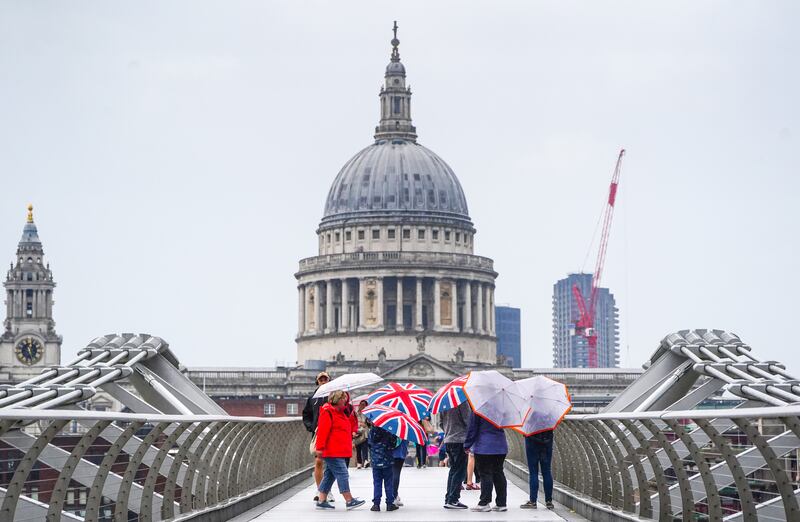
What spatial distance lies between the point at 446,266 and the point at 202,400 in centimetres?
14512

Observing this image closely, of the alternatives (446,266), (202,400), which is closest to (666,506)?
(202,400)

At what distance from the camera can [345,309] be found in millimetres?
177625

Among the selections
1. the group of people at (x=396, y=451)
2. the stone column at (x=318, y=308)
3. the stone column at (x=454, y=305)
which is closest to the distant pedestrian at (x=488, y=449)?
the group of people at (x=396, y=451)

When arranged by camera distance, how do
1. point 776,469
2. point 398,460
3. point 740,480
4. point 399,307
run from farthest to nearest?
point 399,307 < point 398,460 < point 740,480 < point 776,469

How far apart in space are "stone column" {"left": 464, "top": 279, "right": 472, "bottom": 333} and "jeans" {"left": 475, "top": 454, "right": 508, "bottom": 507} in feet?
486

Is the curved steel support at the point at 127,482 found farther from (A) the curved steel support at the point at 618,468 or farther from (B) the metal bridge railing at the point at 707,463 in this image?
(A) the curved steel support at the point at 618,468

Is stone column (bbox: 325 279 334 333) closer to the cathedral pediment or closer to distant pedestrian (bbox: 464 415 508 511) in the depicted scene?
the cathedral pediment

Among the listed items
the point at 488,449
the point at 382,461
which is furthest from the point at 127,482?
the point at 382,461

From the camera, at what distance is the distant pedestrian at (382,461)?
97.3 ft

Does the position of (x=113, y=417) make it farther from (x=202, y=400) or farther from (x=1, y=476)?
(x=202, y=400)

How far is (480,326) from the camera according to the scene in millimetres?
180125

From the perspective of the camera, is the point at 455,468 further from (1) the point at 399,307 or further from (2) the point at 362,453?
(1) the point at 399,307

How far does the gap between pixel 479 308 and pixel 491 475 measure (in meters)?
152

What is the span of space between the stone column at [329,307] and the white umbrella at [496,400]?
14765cm
